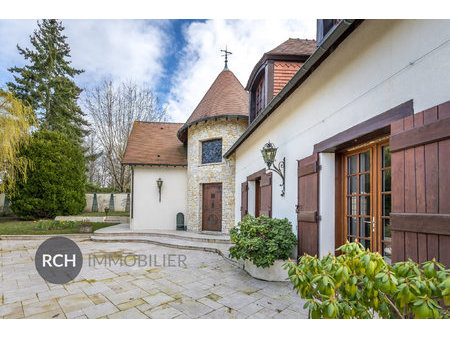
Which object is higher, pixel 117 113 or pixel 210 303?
pixel 117 113

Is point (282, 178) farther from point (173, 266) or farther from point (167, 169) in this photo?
point (167, 169)

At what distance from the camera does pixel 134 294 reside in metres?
3.32

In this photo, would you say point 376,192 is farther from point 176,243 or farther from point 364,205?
point 176,243

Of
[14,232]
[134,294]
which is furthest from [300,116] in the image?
[14,232]

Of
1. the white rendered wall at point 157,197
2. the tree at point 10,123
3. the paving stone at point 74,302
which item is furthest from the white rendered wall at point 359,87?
the tree at point 10,123

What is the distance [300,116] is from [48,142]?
42.0 feet

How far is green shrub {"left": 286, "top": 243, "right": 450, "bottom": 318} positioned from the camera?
4.14 feet

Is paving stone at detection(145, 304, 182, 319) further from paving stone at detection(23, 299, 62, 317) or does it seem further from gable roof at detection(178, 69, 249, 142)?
gable roof at detection(178, 69, 249, 142)

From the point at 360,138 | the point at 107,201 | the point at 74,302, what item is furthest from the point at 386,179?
the point at 107,201

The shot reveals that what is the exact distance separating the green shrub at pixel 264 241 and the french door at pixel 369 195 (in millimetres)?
967

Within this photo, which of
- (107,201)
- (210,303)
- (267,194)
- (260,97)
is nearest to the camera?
(210,303)

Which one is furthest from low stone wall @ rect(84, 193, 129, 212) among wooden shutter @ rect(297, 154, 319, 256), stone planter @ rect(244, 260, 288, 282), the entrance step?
wooden shutter @ rect(297, 154, 319, 256)

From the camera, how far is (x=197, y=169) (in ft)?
31.5

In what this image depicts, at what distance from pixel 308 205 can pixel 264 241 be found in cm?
90
